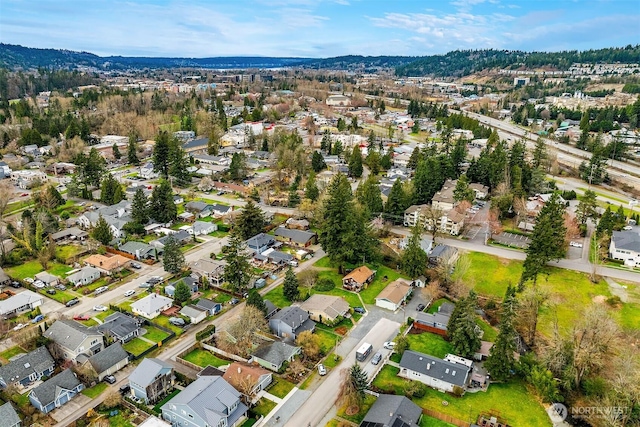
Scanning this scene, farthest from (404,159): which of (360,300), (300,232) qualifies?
(360,300)

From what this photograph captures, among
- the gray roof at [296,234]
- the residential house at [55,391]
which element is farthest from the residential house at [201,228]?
the residential house at [55,391]

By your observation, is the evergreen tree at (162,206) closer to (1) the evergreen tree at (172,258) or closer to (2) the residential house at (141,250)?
(2) the residential house at (141,250)

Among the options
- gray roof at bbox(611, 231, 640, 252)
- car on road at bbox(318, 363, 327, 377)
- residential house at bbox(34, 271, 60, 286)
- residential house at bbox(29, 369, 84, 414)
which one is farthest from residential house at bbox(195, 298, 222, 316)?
gray roof at bbox(611, 231, 640, 252)

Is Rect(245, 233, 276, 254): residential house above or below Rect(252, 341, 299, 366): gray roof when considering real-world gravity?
above

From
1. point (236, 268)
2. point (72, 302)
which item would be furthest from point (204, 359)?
point (72, 302)

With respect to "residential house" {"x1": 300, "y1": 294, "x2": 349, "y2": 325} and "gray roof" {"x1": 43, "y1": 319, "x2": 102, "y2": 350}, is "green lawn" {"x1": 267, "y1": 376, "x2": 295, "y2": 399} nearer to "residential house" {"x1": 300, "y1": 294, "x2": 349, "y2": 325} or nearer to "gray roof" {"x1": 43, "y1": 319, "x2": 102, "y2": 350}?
"residential house" {"x1": 300, "y1": 294, "x2": 349, "y2": 325}

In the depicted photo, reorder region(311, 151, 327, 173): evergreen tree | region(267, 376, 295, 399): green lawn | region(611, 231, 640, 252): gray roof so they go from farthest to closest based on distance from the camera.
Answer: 1. region(311, 151, 327, 173): evergreen tree
2. region(611, 231, 640, 252): gray roof
3. region(267, 376, 295, 399): green lawn

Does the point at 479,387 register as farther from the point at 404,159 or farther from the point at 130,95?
the point at 130,95

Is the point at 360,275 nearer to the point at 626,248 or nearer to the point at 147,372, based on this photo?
the point at 147,372
